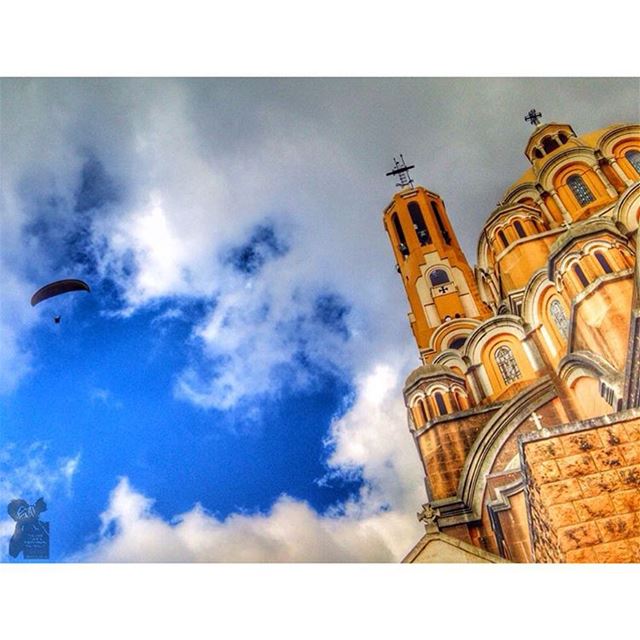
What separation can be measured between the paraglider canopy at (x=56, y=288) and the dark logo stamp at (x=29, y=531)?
126 inches

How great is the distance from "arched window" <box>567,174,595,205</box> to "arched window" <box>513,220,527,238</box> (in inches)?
54.2

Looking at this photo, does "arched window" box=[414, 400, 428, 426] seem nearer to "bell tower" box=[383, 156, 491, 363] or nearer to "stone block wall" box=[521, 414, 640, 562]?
"bell tower" box=[383, 156, 491, 363]

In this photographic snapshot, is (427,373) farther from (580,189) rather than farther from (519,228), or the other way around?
(580,189)

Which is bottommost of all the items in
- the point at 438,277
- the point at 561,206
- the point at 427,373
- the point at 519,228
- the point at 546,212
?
the point at 427,373

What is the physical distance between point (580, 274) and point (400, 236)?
27.1 feet

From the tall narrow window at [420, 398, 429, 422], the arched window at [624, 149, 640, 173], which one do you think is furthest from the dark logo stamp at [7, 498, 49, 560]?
the arched window at [624, 149, 640, 173]

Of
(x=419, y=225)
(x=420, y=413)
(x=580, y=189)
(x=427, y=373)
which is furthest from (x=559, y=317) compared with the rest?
(x=419, y=225)

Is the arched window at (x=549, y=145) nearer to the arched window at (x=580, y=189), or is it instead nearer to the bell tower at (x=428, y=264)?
the arched window at (x=580, y=189)

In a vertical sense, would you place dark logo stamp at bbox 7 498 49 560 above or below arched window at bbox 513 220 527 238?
below

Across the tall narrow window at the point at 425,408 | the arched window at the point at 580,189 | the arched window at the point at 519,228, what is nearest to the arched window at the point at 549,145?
the arched window at the point at 580,189

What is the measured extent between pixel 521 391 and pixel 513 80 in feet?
17.1

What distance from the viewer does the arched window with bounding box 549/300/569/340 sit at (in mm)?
8477

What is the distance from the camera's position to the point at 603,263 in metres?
7.77
